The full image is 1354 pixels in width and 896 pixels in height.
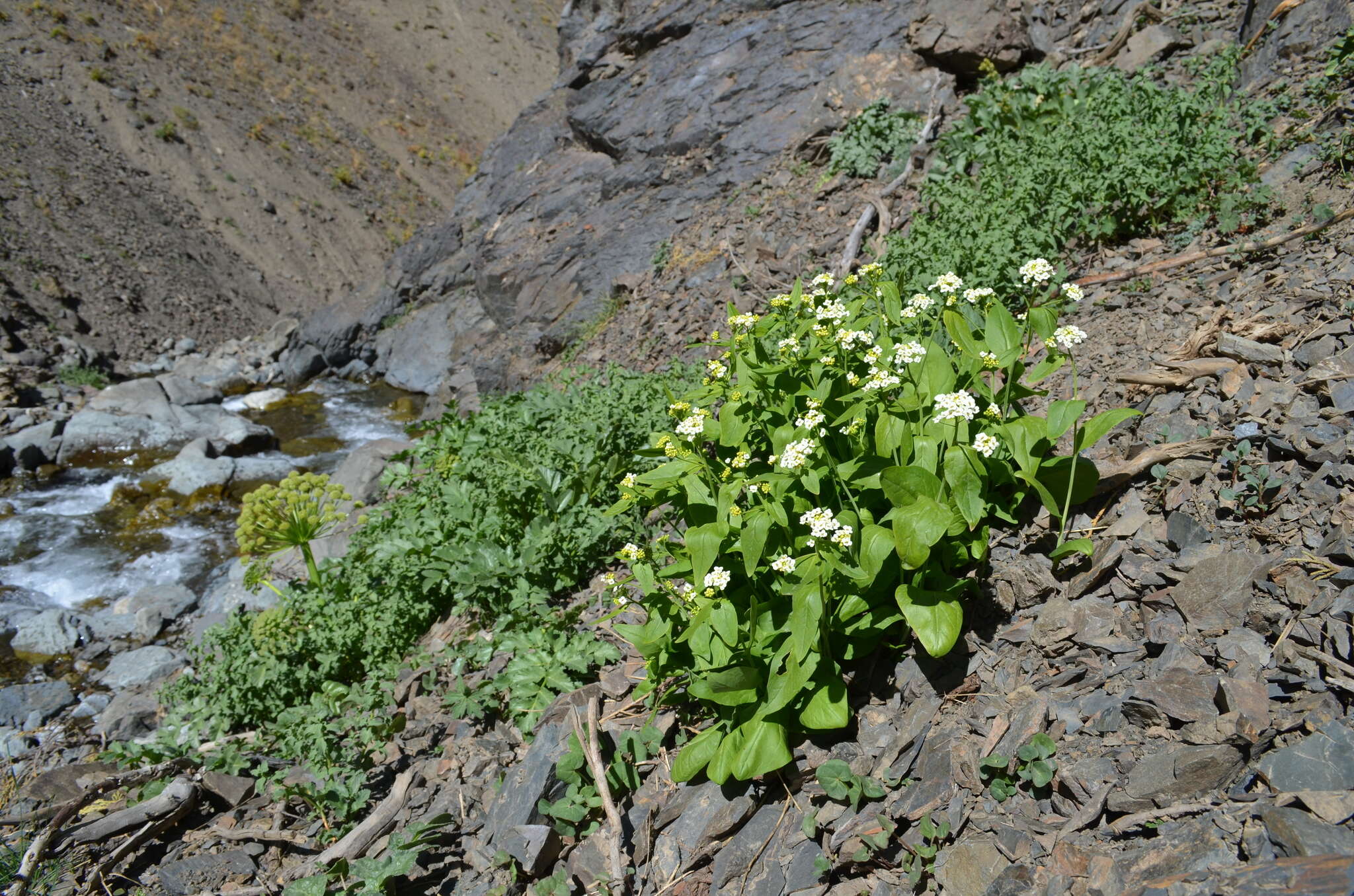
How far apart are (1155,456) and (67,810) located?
16.7ft

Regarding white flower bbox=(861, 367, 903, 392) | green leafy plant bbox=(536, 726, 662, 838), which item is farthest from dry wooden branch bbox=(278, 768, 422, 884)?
white flower bbox=(861, 367, 903, 392)

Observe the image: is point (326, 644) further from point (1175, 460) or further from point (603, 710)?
point (1175, 460)

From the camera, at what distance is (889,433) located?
3.06m

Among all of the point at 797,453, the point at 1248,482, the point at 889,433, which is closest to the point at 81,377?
the point at 797,453

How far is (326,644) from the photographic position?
5.09 meters

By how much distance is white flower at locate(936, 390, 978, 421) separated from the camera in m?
2.76

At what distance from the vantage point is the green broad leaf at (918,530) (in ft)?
8.73

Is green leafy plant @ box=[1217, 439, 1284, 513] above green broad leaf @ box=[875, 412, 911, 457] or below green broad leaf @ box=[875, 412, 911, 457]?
below

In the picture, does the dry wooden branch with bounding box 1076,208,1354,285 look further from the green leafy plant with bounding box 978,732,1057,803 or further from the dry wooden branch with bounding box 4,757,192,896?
the dry wooden branch with bounding box 4,757,192,896

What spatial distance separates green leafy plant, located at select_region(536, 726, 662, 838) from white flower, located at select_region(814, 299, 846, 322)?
6.32ft

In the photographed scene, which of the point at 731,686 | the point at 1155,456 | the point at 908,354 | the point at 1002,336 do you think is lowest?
the point at 1155,456

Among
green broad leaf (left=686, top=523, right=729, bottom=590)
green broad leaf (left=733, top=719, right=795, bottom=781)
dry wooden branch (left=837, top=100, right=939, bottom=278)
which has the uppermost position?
green broad leaf (left=686, top=523, right=729, bottom=590)

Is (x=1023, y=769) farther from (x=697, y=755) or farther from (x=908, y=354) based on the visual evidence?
(x=908, y=354)

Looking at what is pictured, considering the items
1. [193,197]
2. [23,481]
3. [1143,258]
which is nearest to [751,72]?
[1143,258]
